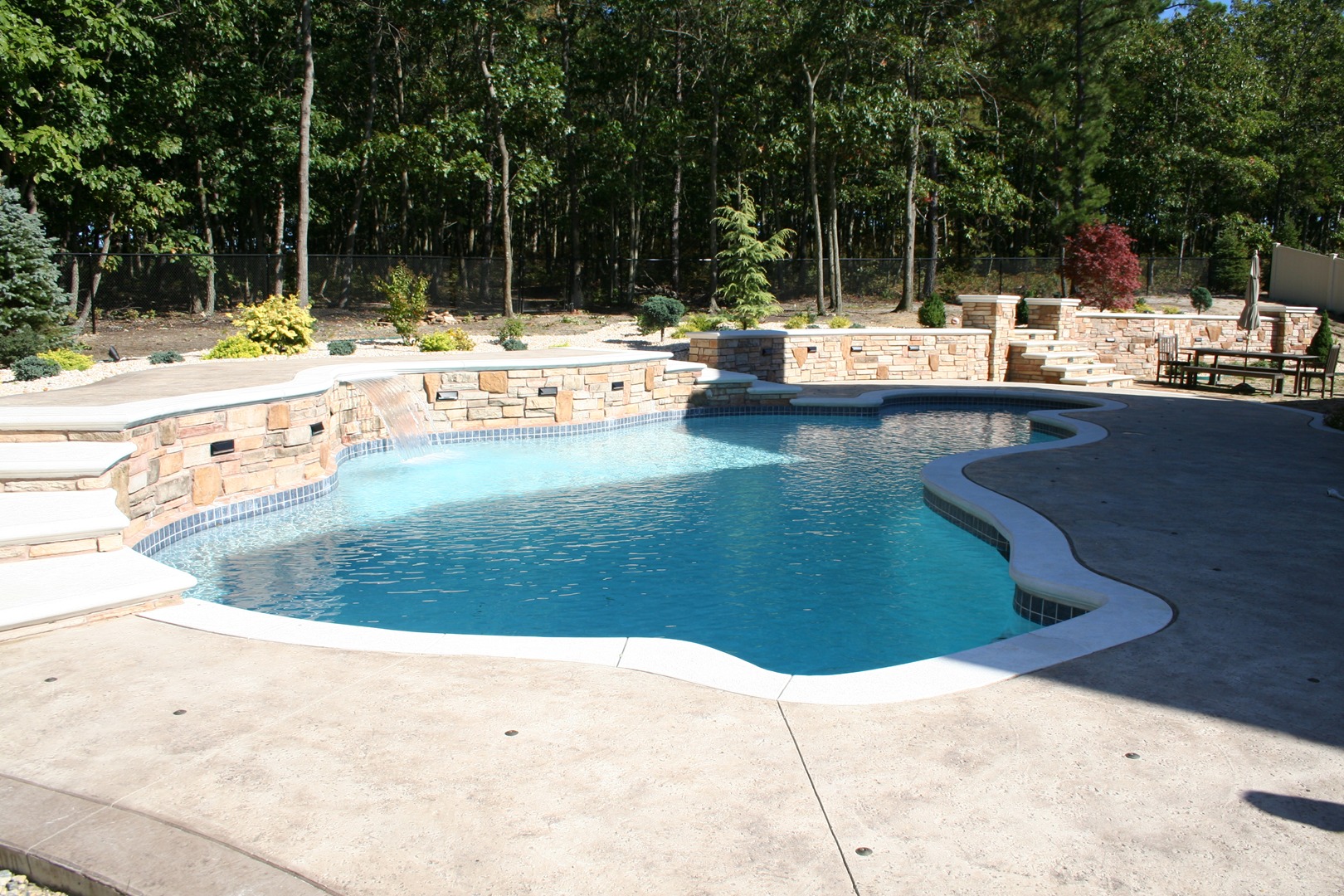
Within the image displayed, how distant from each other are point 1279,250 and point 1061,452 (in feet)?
81.7

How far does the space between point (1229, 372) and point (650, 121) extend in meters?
18.5

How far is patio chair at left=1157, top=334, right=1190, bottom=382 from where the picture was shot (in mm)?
17234

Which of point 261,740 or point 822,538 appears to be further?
point 822,538

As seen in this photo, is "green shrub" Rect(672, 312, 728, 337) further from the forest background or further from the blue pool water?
the blue pool water

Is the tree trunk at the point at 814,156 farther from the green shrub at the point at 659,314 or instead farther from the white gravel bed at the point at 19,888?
the white gravel bed at the point at 19,888

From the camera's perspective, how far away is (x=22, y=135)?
18.7 metres

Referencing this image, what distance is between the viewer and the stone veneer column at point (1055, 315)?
18312 millimetres

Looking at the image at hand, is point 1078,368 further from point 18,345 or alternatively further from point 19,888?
point 19,888

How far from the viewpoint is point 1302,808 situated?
2973 mm

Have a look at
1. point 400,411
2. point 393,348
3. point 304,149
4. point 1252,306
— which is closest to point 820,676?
point 400,411

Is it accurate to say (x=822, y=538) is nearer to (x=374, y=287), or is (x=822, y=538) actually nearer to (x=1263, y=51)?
(x=374, y=287)

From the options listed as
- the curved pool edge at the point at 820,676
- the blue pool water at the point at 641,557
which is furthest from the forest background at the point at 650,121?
the curved pool edge at the point at 820,676

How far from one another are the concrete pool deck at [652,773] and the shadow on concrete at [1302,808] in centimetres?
1

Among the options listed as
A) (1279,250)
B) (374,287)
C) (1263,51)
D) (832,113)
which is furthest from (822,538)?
(1263,51)
